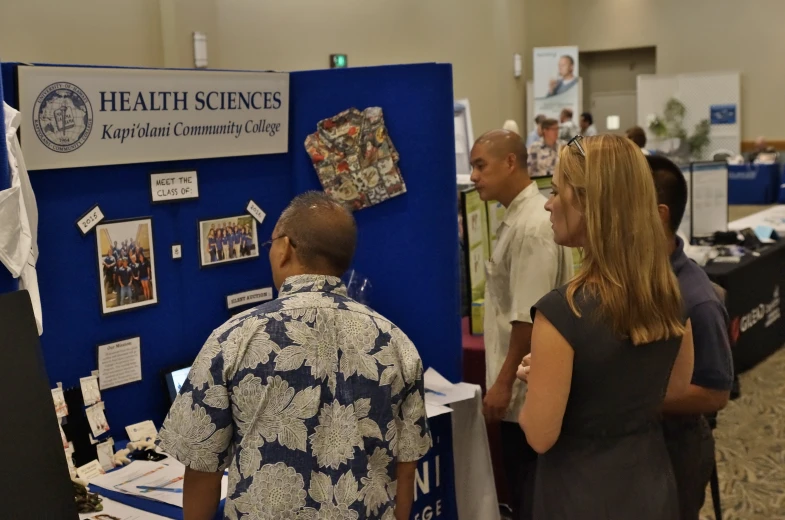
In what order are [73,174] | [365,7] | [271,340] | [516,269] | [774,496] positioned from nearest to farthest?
[271,340] → [73,174] → [516,269] → [774,496] → [365,7]

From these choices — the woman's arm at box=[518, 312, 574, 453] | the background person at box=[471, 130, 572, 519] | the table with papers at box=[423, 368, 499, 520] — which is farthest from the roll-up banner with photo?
the woman's arm at box=[518, 312, 574, 453]

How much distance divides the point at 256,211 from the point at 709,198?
369 centimetres

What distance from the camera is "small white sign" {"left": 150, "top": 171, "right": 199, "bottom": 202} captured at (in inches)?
99.0

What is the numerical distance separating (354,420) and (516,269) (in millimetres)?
1152

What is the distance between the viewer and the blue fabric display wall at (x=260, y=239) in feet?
7.73

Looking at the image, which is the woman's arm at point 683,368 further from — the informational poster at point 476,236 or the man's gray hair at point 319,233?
the informational poster at point 476,236

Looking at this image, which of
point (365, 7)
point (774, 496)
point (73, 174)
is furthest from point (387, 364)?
point (365, 7)

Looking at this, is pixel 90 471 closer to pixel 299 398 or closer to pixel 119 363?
pixel 119 363

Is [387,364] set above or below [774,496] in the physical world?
above

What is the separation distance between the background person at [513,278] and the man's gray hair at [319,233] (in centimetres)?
100

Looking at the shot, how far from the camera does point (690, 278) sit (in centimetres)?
202

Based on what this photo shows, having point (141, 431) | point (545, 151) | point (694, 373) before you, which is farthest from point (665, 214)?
point (545, 151)

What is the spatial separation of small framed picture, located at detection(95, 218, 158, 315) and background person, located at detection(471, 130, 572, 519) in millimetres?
1116

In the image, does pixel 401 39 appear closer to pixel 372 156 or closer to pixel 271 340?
pixel 372 156
